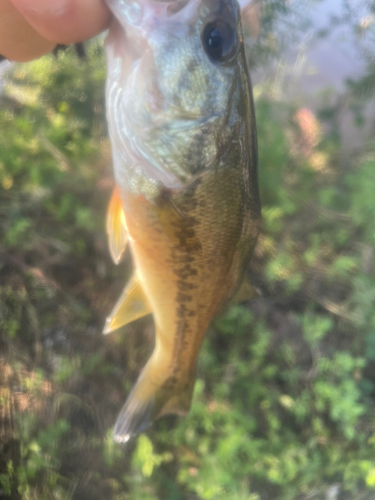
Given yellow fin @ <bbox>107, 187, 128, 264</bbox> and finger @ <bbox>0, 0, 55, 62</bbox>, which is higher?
finger @ <bbox>0, 0, 55, 62</bbox>

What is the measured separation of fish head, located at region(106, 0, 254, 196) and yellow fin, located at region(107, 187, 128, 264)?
0.56ft

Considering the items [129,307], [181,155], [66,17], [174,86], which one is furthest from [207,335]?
[66,17]

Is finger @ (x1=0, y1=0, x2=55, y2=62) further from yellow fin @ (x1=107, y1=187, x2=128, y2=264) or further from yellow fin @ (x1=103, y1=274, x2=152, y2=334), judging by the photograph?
yellow fin @ (x1=103, y1=274, x2=152, y2=334)

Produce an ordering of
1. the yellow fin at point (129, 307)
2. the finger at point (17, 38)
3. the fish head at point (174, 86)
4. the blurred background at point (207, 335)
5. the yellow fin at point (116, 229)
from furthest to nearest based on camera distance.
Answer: the blurred background at point (207, 335) < the yellow fin at point (129, 307) < the yellow fin at point (116, 229) < the finger at point (17, 38) < the fish head at point (174, 86)

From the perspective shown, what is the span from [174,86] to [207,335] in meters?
1.50

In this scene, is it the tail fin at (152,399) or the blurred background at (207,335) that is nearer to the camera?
the tail fin at (152,399)

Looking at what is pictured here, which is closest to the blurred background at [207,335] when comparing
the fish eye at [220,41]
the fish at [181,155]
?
the fish at [181,155]

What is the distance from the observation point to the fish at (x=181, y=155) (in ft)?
1.97

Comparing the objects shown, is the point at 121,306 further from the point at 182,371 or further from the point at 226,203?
the point at 226,203

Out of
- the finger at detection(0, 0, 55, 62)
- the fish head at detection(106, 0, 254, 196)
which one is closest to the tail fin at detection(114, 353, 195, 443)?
the fish head at detection(106, 0, 254, 196)

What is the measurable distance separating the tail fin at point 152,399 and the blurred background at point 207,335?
592 millimetres

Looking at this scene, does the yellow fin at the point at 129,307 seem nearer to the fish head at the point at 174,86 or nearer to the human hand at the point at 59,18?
the fish head at the point at 174,86

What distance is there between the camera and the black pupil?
1.98 ft

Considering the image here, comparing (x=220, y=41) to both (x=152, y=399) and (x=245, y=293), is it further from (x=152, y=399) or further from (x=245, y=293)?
(x=152, y=399)
